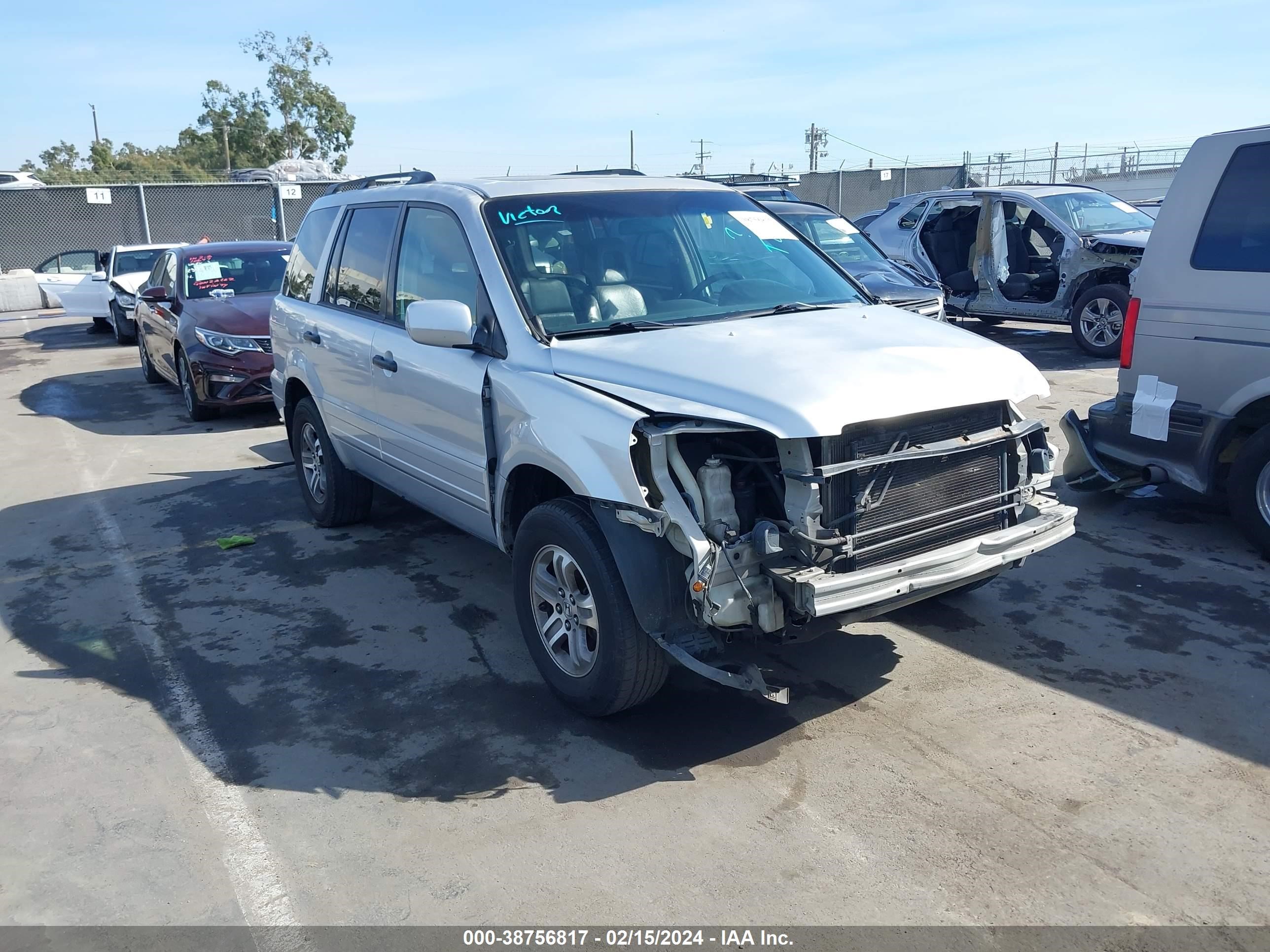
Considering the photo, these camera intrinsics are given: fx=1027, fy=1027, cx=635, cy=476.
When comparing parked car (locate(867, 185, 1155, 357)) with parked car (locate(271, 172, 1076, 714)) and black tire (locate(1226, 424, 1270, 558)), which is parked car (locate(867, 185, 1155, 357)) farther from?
parked car (locate(271, 172, 1076, 714))

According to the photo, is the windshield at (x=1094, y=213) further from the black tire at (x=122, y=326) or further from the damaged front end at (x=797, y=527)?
the black tire at (x=122, y=326)

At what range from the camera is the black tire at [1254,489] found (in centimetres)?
540

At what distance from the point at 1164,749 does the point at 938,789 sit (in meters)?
0.92

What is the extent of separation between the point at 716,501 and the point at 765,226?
2.25 meters

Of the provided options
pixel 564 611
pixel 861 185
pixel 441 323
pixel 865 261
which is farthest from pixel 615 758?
pixel 861 185

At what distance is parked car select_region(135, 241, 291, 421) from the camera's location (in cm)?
1041

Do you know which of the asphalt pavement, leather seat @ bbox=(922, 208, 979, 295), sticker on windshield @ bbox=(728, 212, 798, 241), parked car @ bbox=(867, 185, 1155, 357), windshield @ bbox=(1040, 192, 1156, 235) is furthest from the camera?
leather seat @ bbox=(922, 208, 979, 295)

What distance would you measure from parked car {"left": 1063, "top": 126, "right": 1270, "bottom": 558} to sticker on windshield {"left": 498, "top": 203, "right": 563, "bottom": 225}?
136 inches

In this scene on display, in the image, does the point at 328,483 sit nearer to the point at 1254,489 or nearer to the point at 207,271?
the point at 1254,489

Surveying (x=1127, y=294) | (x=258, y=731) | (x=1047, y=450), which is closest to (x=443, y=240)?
(x=258, y=731)

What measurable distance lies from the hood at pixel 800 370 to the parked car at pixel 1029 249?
28.0 feet

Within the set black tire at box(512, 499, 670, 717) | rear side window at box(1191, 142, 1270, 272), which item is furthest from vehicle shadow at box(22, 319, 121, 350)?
rear side window at box(1191, 142, 1270, 272)

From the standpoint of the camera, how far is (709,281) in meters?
4.84

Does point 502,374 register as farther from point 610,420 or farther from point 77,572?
point 77,572
